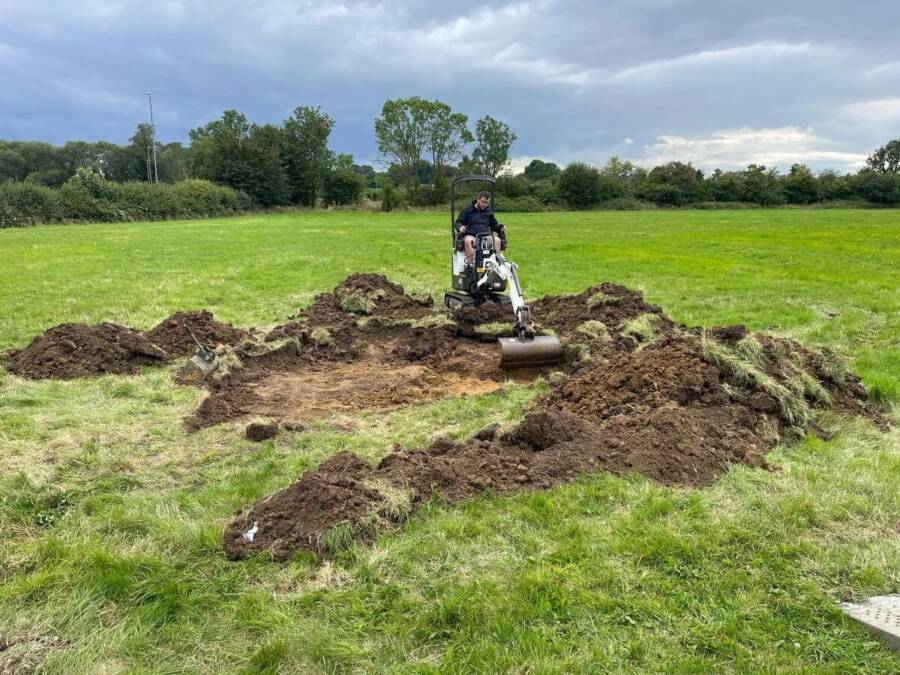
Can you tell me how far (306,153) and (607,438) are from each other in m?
74.0

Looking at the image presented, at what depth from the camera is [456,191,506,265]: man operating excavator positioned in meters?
9.60

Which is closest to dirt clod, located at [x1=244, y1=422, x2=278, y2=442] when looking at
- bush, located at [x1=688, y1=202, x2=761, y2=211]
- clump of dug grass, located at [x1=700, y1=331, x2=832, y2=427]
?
clump of dug grass, located at [x1=700, y1=331, x2=832, y2=427]

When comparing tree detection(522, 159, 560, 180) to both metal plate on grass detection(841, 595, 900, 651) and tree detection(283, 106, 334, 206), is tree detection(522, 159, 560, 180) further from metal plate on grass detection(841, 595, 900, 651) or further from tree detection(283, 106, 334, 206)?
metal plate on grass detection(841, 595, 900, 651)

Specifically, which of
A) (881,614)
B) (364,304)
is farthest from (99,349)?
(881,614)

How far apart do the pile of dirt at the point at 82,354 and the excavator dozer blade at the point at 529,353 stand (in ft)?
15.1

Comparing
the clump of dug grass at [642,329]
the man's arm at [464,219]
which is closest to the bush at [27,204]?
the man's arm at [464,219]

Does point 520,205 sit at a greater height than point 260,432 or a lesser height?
greater

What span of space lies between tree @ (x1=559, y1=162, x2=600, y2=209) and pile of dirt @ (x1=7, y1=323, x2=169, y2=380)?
64.8 meters

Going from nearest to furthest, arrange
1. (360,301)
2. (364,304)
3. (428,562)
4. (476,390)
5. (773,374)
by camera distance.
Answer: (428,562) < (773,374) < (476,390) < (364,304) < (360,301)

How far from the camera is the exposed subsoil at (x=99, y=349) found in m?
7.51

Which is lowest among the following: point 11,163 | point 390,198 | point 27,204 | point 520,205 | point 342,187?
point 27,204

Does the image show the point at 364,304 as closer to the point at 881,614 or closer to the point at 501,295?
the point at 501,295

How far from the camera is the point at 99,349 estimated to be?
7.87 meters

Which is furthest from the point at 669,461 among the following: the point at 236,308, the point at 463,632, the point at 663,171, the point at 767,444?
the point at 663,171
